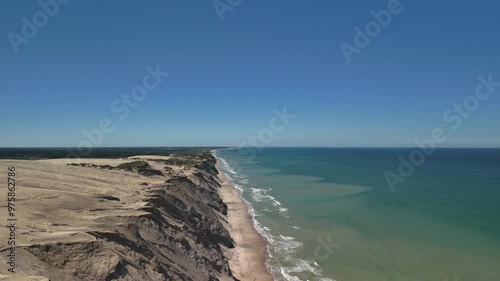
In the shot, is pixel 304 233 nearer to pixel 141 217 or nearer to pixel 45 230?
pixel 141 217

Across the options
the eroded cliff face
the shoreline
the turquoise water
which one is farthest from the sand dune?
the turquoise water

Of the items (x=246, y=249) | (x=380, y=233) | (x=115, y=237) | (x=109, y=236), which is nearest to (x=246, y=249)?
(x=246, y=249)

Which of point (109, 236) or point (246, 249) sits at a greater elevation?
point (109, 236)

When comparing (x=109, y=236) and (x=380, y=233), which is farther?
(x=380, y=233)

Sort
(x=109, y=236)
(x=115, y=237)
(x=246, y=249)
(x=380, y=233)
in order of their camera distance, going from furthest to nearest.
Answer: (x=380, y=233)
(x=246, y=249)
(x=115, y=237)
(x=109, y=236)

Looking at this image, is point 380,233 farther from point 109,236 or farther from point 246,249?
point 109,236

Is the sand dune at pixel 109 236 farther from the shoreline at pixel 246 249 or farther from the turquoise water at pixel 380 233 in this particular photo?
the turquoise water at pixel 380 233

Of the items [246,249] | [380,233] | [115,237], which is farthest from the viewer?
[380,233]
